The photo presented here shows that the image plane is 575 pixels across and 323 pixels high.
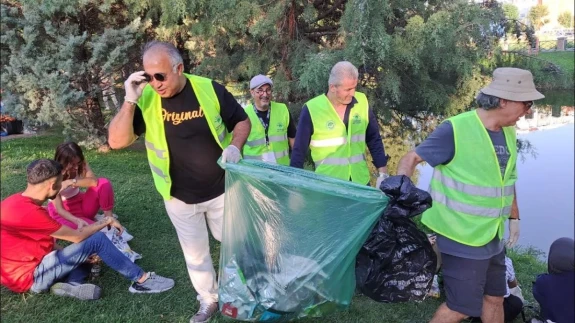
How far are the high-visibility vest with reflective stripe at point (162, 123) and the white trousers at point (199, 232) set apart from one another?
13 centimetres

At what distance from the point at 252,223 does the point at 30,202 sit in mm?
1032

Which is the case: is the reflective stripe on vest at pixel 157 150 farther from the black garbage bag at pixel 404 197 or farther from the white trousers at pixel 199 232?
the black garbage bag at pixel 404 197

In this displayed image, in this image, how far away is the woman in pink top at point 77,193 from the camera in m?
3.24

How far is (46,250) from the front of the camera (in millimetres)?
2525

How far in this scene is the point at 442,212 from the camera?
2.32 metres

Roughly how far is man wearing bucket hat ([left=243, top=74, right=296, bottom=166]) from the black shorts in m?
1.86

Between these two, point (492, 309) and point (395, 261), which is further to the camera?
point (492, 309)

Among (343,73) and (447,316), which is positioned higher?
(343,73)

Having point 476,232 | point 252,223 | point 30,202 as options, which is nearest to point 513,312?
point 476,232

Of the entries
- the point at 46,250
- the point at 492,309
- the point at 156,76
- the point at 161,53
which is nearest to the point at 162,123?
the point at 156,76

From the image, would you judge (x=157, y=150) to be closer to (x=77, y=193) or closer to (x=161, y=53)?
(x=161, y=53)

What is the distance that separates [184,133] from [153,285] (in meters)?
1.30

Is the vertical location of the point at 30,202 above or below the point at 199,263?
above

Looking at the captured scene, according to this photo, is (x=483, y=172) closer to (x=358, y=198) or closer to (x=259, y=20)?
(x=358, y=198)
